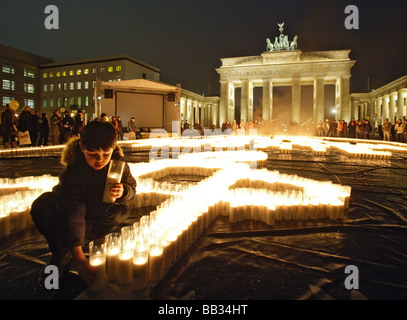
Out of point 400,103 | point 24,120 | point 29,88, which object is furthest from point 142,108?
point 29,88

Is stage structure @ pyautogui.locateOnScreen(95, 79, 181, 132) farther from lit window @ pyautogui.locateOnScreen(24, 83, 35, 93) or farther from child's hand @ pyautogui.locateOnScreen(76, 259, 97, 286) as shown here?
lit window @ pyautogui.locateOnScreen(24, 83, 35, 93)

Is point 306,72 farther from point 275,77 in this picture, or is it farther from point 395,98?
point 395,98

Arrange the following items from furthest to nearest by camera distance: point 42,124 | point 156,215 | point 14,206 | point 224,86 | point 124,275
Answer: point 224,86 < point 42,124 < point 14,206 < point 156,215 < point 124,275

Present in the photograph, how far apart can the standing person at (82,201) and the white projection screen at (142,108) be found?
861 inches

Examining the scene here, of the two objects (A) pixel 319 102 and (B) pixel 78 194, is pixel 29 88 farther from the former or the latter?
(B) pixel 78 194

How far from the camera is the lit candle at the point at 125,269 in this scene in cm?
247

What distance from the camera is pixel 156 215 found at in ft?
11.2

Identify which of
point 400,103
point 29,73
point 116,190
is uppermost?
point 29,73

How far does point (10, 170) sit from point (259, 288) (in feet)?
28.5

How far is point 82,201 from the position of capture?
2811 millimetres

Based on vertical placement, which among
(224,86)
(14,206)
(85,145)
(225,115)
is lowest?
(14,206)

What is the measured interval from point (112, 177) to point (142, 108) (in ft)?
74.7
